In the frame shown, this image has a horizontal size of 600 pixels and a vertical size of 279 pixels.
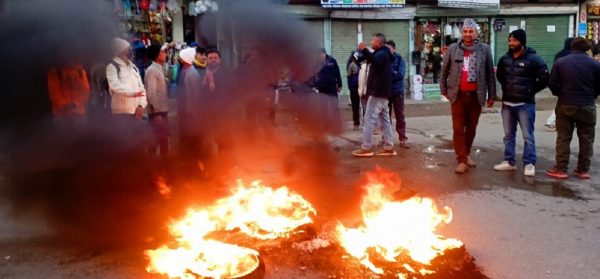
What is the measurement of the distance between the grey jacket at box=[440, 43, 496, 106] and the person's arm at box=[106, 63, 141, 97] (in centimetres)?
367

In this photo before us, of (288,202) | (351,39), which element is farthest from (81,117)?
(351,39)

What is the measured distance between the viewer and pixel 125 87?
619 centimetres

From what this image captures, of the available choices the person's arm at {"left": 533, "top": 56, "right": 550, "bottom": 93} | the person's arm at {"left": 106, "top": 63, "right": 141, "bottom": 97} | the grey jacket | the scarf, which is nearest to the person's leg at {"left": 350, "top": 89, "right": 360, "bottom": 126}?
the grey jacket

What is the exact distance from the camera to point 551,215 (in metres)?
5.05

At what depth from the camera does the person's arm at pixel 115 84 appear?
598 centimetres

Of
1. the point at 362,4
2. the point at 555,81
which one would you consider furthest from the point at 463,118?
the point at 362,4

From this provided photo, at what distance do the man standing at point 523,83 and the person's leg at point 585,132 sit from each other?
0.49 metres

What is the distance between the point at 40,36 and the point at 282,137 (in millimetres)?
3165

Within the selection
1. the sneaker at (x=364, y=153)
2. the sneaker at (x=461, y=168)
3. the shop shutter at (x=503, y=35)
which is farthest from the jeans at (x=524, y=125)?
the shop shutter at (x=503, y=35)

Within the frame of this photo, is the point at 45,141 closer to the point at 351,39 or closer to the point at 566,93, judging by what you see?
the point at 566,93

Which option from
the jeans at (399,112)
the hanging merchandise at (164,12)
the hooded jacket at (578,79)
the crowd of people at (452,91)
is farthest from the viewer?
the hanging merchandise at (164,12)

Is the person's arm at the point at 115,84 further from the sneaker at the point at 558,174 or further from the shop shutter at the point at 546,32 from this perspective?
the shop shutter at the point at 546,32

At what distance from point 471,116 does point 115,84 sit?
13.5ft

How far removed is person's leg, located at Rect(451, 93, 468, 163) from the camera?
21.8ft
